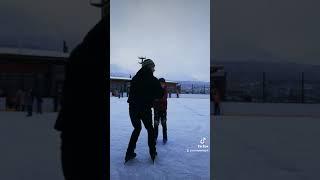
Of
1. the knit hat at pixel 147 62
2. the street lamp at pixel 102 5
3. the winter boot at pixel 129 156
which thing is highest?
the street lamp at pixel 102 5

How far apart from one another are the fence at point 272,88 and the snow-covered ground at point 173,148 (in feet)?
41.0

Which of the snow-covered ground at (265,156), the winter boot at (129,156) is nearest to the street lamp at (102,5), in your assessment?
the winter boot at (129,156)

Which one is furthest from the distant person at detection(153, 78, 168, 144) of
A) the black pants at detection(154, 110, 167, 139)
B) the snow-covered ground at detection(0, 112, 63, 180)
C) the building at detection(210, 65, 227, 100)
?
the snow-covered ground at detection(0, 112, 63, 180)

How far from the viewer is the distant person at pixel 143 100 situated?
1.61 metres

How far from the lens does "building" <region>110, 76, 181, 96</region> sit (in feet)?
4.87

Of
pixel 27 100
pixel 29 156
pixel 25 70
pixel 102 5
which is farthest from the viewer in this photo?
pixel 25 70

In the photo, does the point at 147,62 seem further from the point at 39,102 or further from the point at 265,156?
the point at 39,102

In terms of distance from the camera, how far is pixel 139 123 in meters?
1.70

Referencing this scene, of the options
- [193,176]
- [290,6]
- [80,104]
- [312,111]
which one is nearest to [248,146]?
[290,6]

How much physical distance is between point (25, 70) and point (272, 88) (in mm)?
9257

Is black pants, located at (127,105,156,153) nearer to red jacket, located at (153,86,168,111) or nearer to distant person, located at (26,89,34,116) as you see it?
red jacket, located at (153,86,168,111)

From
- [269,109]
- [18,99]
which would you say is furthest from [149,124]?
[18,99]

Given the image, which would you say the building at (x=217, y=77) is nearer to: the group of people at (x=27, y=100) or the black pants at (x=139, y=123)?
the black pants at (x=139, y=123)

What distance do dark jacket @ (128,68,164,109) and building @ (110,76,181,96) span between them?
0.03 metres
